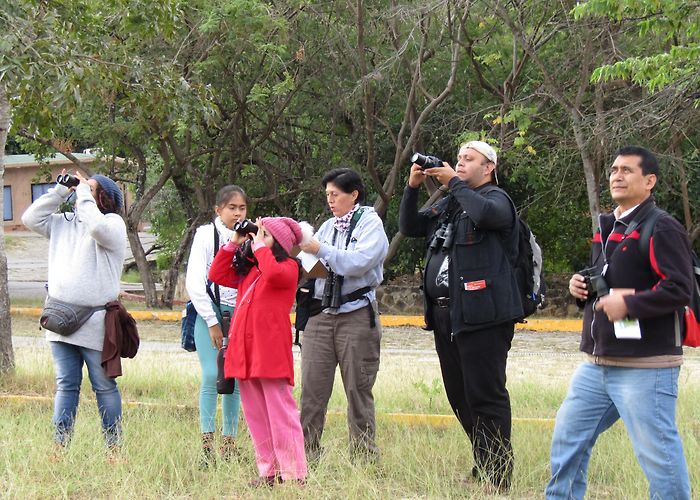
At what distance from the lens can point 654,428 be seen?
433 centimetres

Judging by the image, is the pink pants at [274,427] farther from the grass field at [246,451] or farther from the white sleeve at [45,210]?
the white sleeve at [45,210]

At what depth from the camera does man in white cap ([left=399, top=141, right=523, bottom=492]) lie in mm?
5410

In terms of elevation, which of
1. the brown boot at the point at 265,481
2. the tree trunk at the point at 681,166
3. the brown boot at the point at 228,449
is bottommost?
the brown boot at the point at 265,481

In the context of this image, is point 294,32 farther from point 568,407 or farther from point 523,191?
point 568,407

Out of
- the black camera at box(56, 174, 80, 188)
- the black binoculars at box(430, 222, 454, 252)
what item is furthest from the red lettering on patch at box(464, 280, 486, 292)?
the black camera at box(56, 174, 80, 188)

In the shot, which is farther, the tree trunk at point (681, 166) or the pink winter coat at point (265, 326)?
the tree trunk at point (681, 166)

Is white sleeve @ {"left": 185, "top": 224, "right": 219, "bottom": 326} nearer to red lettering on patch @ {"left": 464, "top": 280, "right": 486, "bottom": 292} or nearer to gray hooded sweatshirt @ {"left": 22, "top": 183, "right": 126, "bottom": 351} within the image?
gray hooded sweatshirt @ {"left": 22, "top": 183, "right": 126, "bottom": 351}

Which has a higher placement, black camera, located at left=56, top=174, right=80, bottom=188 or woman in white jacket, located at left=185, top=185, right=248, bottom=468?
black camera, located at left=56, top=174, right=80, bottom=188

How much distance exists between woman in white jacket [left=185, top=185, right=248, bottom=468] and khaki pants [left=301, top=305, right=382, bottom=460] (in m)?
0.54

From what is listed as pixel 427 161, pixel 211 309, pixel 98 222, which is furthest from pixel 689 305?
pixel 98 222

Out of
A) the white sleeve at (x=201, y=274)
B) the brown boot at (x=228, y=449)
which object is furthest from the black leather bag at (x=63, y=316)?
the brown boot at (x=228, y=449)

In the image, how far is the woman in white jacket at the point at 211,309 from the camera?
6.36 metres

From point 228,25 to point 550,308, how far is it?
9072mm

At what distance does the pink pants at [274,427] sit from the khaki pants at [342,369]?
487mm
